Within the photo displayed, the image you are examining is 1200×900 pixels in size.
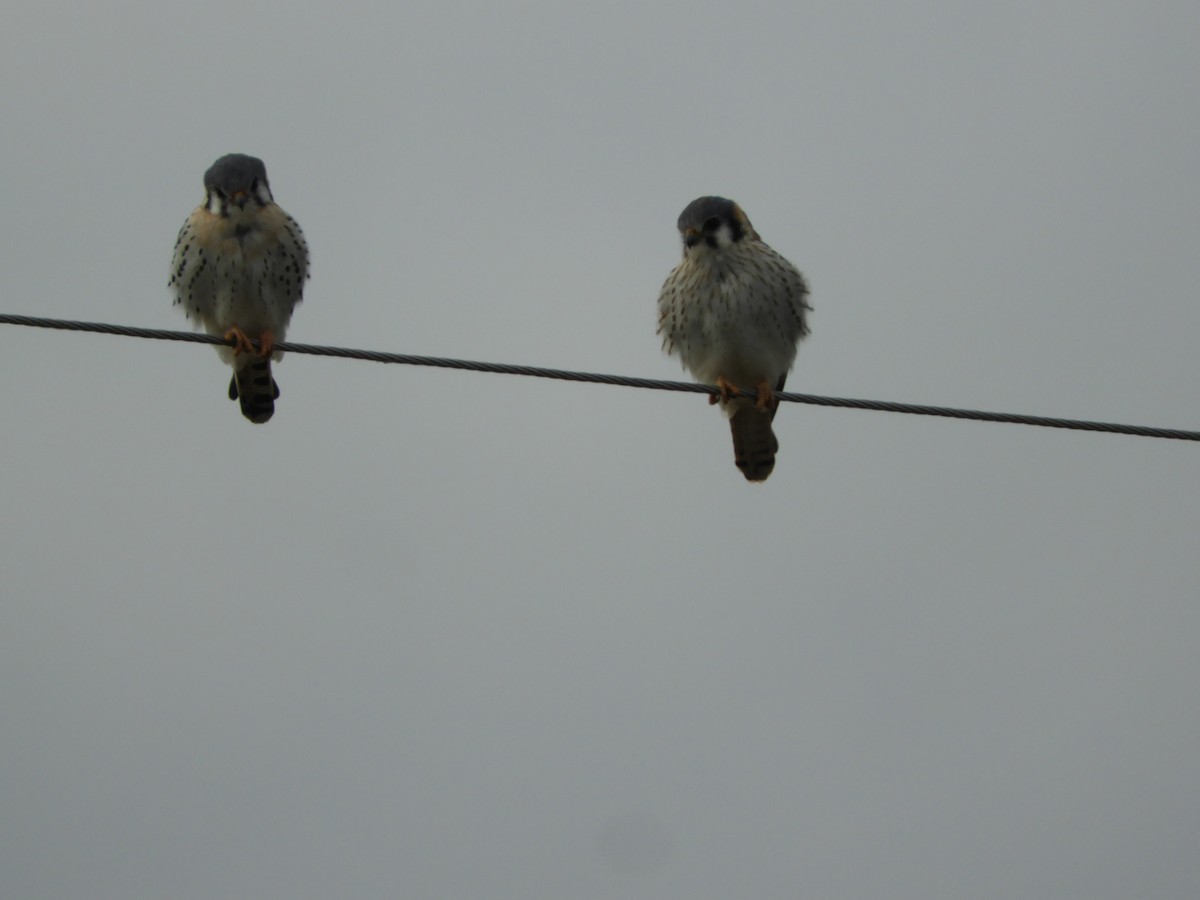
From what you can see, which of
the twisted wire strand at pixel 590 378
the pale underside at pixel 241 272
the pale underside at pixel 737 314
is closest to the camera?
the twisted wire strand at pixel 590 378

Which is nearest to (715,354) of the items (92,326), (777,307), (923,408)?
(777,307)

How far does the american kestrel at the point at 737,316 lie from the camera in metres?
8.02

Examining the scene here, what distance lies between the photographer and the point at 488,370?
5594mm

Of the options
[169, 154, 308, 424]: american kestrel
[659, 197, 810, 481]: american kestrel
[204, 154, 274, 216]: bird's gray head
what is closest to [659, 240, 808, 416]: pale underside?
[659, 197, 810, 481]: american kestrel

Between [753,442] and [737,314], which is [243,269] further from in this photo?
[753,442]

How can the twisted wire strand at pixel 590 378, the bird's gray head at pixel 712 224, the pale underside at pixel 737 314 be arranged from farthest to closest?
the bird's gray head at pixel 712 224 < the pale underside at pixel 737 314 < the twisted wire strand at pixel 590 378

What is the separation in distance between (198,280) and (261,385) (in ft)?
1.68

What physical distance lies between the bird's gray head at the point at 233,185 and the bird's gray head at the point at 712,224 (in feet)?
5.84

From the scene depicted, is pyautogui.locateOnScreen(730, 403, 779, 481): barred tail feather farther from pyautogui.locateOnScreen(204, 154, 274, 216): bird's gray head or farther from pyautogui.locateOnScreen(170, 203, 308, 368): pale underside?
pyautogui.locateOnScreen(204, 154, 274, 216): bird's gray head

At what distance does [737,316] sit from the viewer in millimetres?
7973

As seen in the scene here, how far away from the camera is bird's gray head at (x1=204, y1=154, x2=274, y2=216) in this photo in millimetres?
7965

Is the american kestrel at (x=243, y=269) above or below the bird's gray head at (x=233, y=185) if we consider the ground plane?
below

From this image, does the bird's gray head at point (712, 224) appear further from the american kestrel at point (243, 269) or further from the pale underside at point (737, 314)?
the american kestrel at point (243, 269)

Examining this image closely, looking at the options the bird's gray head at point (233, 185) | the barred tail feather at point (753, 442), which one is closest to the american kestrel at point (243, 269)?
the bird's gray head at point (233, 185)
